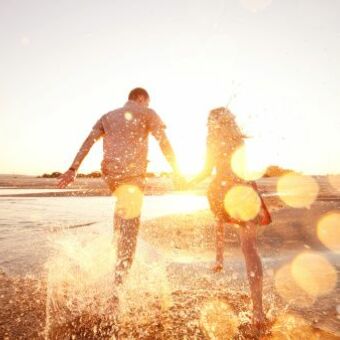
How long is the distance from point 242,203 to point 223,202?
20 cm

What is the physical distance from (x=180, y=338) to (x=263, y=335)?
2.32 feet

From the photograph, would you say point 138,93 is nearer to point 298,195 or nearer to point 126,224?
point 126,224

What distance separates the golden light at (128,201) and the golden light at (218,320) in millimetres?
1181

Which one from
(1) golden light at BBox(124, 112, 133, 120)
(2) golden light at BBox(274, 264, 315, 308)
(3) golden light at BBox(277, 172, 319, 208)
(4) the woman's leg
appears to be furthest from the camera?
(3) golden light at BBox(277, 172, 319, 208)

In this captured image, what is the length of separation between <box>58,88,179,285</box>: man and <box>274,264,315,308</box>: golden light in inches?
80.1

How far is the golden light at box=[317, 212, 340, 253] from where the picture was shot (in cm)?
871

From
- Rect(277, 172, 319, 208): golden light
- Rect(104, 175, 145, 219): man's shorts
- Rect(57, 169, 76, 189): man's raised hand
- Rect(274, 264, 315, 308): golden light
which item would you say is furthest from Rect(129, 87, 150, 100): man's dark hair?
Rect(277, 172, 319, 208): golden light

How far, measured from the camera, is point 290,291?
16.6 ft

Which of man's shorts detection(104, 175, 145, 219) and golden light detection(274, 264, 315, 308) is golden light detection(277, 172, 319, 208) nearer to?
golden light detection(274, 264, 315, 308)

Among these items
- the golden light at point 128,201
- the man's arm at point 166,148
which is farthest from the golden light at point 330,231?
A: the golden light at point 128,201

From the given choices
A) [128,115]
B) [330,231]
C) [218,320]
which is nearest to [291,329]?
[218,320]

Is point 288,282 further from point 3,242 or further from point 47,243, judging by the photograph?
point 3,242

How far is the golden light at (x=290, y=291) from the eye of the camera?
4592mm

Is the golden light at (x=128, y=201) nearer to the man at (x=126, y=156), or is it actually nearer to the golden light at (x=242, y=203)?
Result: the man at (x=126, y=156)
